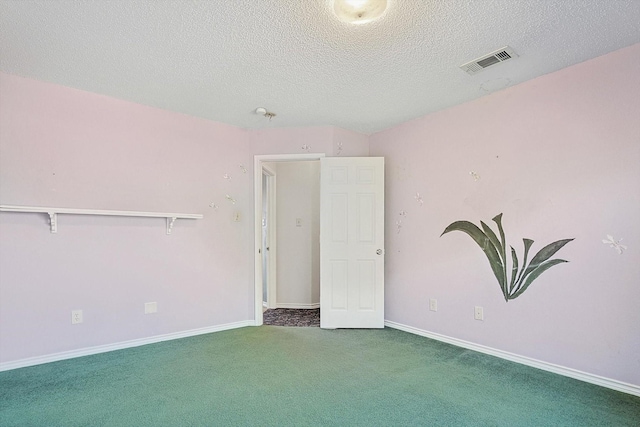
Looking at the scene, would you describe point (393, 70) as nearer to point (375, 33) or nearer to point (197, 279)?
point (375, 33)

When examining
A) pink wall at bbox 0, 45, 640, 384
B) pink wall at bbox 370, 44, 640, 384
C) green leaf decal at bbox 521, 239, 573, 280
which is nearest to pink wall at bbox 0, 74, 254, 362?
pink wall at bbox 0, 45, 640, 384

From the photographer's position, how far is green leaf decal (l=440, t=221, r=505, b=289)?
9.59 feet

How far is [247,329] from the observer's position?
374 centimetres

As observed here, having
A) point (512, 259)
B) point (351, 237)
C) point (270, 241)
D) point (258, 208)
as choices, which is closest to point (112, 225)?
point (258, 208)

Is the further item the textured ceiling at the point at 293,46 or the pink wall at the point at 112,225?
the pink wall at the point at 112,225

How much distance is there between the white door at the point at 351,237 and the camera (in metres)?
3.79

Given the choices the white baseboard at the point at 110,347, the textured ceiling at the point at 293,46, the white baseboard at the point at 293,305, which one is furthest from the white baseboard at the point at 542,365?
the textured ceiling at the point at 293,46

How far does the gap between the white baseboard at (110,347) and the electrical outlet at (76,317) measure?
240mm

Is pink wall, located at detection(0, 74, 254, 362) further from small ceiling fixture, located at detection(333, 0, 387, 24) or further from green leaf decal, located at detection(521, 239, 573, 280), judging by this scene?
green leaf decal, located at detection(521, 239, 573, 280)

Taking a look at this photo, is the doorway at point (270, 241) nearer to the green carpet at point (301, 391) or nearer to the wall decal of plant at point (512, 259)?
the green carpet at point (301, 391)

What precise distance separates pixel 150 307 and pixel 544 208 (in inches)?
Result: 143

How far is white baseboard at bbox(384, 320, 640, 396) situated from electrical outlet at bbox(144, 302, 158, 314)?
2.63m

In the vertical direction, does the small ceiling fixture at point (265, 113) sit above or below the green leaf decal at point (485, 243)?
above

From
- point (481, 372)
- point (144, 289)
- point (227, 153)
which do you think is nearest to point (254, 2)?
point (227, 153)
